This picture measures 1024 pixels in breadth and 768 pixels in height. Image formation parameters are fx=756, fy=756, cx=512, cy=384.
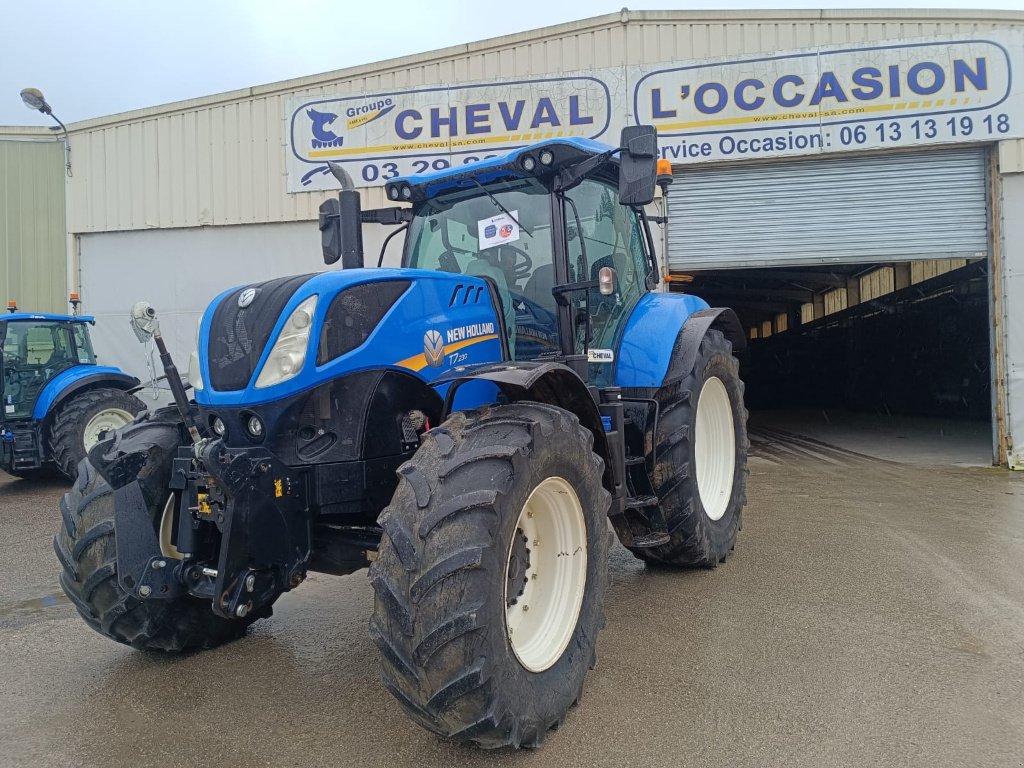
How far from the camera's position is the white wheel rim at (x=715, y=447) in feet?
15.6

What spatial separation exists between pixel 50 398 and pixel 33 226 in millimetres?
4085

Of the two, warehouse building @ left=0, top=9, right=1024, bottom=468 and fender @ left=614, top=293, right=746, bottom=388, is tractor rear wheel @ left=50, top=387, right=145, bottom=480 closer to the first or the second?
warehouse building @ left=0, top=9, right=1024, bottom=468

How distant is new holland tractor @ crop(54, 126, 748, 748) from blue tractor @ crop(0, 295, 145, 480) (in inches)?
229

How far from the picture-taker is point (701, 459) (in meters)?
4.79

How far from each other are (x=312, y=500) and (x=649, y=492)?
195cm

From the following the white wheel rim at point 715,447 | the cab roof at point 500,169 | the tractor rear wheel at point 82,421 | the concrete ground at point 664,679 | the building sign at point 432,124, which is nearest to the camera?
the concrete ground at point 664,679

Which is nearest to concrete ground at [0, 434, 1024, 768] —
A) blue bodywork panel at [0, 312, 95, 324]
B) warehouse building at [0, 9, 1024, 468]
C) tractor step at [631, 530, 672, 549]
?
tractor step at [631, 530, 672, 549]

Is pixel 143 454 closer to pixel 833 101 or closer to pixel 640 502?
pixel 640 502

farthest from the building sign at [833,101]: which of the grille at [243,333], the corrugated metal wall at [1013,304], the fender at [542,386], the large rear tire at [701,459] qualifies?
the grille at [243,333]

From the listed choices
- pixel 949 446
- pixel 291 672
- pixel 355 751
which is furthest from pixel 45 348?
pixel 949 446

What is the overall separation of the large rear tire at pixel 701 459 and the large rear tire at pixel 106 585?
222 centimetres

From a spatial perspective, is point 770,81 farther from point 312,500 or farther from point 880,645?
point 312,500

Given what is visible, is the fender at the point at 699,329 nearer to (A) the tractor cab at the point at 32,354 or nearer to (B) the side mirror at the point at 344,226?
(B) the side mirror at the point at 344,226

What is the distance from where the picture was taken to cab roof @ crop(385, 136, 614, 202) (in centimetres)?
349
